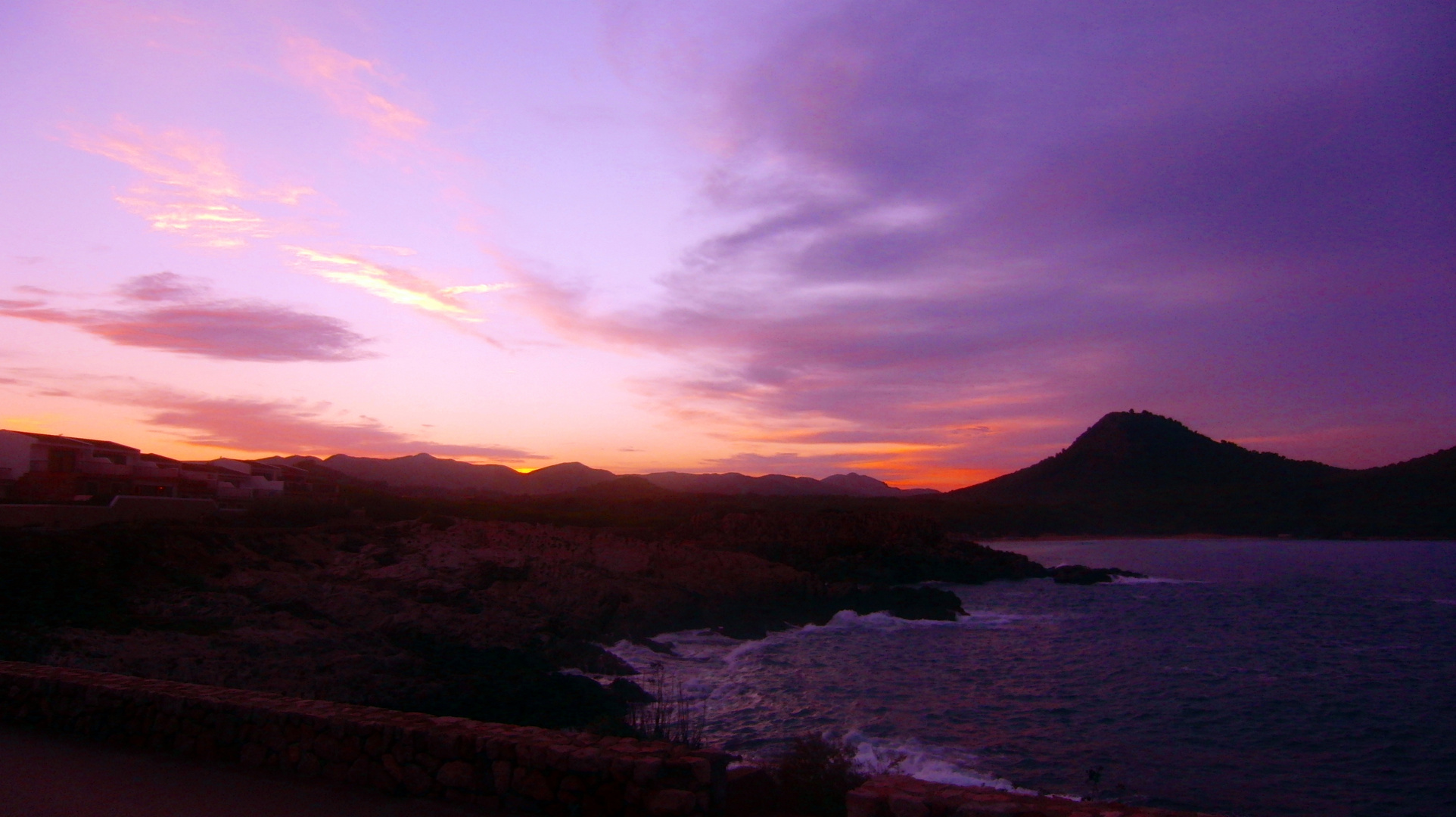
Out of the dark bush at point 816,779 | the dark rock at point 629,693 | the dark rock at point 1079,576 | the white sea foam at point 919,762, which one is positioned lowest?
the white sea foam at point 919,762

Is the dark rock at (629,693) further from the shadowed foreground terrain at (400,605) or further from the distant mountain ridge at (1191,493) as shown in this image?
the distant mountain ridge at (1191,493)

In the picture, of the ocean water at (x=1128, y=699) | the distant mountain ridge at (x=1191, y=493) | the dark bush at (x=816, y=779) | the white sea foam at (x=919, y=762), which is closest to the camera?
the dark bush at (x=816, y=779)

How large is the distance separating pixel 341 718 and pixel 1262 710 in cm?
1834

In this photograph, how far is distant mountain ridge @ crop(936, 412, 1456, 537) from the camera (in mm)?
97812

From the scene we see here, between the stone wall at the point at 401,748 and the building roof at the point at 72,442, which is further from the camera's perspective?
the building roof at the point at 72,442

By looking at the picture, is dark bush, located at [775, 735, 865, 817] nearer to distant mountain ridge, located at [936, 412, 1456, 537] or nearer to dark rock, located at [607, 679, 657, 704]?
dark rock, located at [607, 679, 657, 704]

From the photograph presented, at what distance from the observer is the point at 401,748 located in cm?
577

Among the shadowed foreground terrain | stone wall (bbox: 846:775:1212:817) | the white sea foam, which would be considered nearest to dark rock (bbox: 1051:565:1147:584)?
the shadowed foreground terrain

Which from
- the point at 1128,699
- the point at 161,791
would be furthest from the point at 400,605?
the point at 1128,699

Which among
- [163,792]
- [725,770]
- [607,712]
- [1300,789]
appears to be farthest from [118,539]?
[1300,789]

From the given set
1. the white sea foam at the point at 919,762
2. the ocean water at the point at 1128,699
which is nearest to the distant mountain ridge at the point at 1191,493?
the ocean water at the point at 1128,699

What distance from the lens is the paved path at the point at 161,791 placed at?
5383 millimetres

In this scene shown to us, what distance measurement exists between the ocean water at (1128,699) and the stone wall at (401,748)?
23.0 feet

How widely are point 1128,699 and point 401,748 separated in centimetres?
1687
